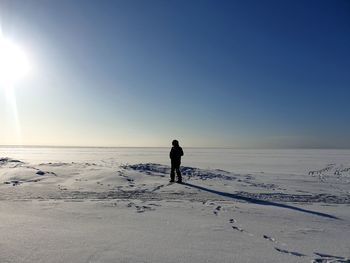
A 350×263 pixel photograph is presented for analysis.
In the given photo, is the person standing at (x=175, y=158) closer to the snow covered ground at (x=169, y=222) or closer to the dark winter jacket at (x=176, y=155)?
the dark winter jacket at (x=176, y=155)

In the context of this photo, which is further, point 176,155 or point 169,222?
point 176,155

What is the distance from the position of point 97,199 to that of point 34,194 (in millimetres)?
2141

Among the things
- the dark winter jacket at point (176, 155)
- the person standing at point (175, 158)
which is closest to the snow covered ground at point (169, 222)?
the person standing at point (175, 158)

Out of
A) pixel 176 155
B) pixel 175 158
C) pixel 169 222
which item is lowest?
pixel 169 222

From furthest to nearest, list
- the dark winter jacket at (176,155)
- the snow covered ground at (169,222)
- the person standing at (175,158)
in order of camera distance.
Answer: the dark winter jacket at (176,155) → the person standing at (175,158) → the snow covered ground at (169,222)

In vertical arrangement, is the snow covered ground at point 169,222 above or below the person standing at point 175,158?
below

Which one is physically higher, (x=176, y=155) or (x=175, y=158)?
(x=176, y=155)

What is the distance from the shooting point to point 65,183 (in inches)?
508

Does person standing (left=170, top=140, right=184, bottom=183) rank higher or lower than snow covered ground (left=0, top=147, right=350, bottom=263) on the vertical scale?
higher

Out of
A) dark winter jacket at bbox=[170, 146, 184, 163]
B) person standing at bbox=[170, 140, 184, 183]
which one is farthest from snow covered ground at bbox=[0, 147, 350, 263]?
dark winter jacket at bbox=[170, 146, 184, 163]

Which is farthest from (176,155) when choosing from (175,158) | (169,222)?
(169,222)

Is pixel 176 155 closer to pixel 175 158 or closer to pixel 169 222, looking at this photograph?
pixel 175 158

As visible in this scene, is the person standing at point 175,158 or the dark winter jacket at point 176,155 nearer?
the person standing at point 175,158

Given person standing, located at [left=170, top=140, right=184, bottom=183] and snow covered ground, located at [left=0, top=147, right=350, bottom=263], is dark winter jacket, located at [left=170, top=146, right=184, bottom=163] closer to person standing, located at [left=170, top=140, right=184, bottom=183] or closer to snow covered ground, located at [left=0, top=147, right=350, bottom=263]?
person standing, located at [left=170, top=140, right=184, bottom=183]
